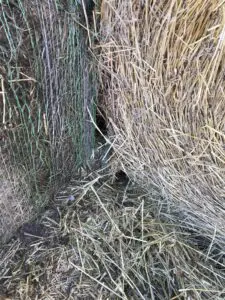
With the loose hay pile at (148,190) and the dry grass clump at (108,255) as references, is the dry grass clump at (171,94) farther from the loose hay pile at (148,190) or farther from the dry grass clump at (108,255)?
the dry grass clump at (108,255)

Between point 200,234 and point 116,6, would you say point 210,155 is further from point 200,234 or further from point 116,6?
point 116,6

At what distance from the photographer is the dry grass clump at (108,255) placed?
4.23 feet

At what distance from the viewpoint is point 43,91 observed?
1189mm

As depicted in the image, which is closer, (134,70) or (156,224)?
(134,70)

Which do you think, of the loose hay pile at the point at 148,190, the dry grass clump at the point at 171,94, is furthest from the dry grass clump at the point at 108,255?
the dry grass clump at the point at 171,94

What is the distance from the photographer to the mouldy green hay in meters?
1.06

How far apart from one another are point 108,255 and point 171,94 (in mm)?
585

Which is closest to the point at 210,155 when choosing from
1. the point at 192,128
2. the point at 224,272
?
the point at 192,128

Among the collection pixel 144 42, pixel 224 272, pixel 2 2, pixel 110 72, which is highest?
pixel 2 2

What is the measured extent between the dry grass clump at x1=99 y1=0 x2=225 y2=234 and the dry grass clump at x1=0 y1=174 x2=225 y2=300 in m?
0.12

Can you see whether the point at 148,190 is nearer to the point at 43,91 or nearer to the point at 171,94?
the point at 171,94

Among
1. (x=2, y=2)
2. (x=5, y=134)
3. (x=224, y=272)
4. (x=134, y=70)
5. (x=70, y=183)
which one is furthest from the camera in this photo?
(x=70, y=183)

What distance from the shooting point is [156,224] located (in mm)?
1452

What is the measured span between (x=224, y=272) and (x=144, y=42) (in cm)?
85
